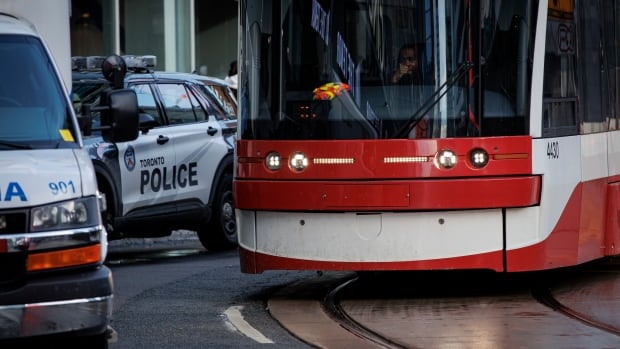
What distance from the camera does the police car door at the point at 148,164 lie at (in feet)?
48.8

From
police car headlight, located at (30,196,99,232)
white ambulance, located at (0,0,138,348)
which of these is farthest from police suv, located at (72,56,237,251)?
police car headlight, located at (30,196,99,232)

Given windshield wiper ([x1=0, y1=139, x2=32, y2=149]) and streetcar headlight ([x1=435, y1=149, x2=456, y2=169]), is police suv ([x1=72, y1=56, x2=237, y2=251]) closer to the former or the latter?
streetcar headlight ([x1=435, y1=149, x2=456, y2=169])

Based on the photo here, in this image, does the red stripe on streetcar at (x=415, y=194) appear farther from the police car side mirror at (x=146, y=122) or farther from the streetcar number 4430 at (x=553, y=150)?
the police car side mirror at (x=146, y=122)

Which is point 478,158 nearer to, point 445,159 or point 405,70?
point 445,159

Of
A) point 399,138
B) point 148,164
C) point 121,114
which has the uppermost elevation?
point 121,114

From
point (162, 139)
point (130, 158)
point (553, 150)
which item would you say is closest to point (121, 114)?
point (553, 150)

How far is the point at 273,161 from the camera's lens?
11.5m

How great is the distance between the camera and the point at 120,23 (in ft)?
87.9

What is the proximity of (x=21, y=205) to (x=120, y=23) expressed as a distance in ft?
64.5

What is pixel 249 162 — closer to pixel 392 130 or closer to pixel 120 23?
pixel 392 130

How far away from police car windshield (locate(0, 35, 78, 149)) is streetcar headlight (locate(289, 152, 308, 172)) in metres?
3.08

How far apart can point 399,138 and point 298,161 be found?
732 mm

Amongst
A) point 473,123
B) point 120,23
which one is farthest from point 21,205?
point 120,23

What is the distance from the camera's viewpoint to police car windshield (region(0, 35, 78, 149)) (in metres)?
8.11
